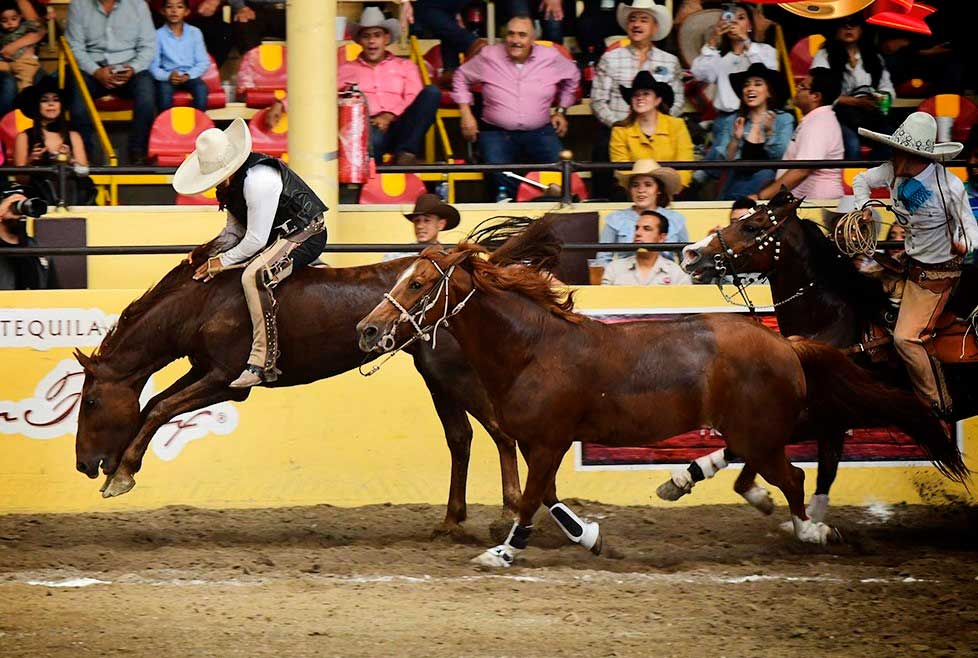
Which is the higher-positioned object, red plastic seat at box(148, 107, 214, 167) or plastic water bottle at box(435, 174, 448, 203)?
red plastic seat at box(148, 107, 214, 167)

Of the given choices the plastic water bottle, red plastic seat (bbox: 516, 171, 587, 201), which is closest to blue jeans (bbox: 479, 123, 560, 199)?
red plastic seat (bbox: 516, 171, 587, 201)

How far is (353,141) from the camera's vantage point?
998 centimetres

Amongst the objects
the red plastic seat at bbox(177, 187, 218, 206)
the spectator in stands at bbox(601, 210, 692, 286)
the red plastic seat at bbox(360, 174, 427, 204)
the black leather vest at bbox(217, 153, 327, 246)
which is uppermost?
the black leather vest at bbox(217, 153, 327, 246)

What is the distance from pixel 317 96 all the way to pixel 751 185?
11.4 ft

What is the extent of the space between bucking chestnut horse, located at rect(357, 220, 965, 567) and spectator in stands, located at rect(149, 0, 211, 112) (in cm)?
532

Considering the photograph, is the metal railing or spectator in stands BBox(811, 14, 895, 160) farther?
spectator in stands BBox(811, 14, 895, 160)

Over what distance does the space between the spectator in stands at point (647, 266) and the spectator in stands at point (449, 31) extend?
342 cm

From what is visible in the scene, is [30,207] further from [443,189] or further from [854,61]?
[854,61]

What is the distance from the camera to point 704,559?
758 centimetres

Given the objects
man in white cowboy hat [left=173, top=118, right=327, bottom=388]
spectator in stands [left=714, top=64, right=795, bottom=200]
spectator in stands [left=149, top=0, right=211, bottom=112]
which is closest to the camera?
man in white cowboy hat [left=173, top=118, right=327, bottom=388]

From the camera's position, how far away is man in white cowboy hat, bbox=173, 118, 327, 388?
7734 mm

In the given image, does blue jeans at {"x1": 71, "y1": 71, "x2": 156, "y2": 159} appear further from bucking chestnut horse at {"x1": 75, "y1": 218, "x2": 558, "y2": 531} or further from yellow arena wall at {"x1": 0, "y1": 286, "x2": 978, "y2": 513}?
bucking chestnut horse at {"x1": 75, "y1": 218, "x2": 558, "y2": 531}

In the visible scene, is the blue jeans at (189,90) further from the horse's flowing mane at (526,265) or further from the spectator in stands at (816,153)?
the horse's flowing mane at (526,265)

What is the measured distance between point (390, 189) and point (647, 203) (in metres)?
Answer: 2.40
